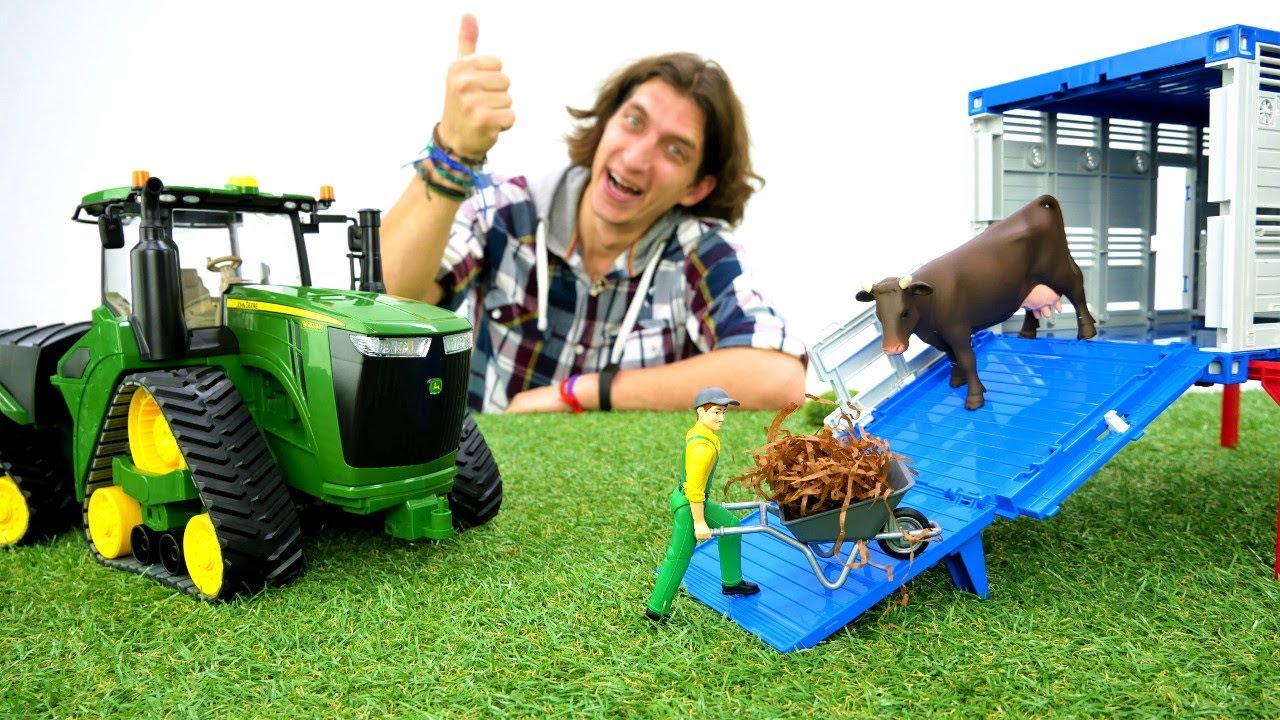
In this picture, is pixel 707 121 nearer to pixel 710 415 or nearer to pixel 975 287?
pixel 975 287

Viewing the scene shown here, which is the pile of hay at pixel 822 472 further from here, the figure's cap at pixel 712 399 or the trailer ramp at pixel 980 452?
the trailer ramp at pixel 980 452

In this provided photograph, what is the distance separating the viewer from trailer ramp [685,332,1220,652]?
3.04 m

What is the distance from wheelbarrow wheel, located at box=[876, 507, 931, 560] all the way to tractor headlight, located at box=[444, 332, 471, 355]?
5.35 ft

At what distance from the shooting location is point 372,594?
11.1ft

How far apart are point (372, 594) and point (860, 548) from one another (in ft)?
5.68

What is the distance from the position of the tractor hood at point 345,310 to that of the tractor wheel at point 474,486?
65 cm

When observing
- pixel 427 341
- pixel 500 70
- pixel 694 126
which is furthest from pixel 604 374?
pixel 427 341

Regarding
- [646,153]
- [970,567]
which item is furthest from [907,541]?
[646,153]

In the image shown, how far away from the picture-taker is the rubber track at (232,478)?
10.6ft

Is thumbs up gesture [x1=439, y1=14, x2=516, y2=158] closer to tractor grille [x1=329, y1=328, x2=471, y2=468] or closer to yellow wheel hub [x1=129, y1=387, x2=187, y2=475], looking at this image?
tractor grille [x1=329, y1=328, x2=471, y2=468]

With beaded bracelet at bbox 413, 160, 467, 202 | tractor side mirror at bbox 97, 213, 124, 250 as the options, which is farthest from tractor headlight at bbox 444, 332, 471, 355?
beaded bracelet at bbox 413, 160, 467, 202

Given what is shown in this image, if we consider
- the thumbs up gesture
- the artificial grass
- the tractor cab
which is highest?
the thumbs up gesture

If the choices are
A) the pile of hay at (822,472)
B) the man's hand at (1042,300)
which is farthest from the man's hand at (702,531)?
the man's hand at (1042,300)

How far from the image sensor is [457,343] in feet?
11.3
